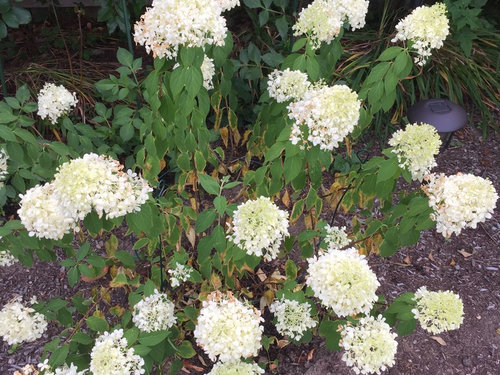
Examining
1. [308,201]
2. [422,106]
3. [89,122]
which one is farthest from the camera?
[89,122]

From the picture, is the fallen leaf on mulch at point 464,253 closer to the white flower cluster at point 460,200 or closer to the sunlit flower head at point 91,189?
the white flower cluster at point 460,200

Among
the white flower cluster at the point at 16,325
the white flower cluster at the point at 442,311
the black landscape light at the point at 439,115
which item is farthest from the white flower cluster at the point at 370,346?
the black landscape light at the point at 439,115

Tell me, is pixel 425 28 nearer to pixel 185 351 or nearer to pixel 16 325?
pixel 185 351

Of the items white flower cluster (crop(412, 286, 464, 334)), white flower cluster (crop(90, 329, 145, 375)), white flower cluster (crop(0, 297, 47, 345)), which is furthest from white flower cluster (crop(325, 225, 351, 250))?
white flower cluster (crop(0, 297, 47, 345))

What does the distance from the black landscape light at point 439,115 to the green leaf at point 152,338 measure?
1712mm

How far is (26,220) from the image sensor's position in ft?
4.72

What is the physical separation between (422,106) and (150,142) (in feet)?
4.83

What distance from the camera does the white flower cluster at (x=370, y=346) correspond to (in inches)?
57.8

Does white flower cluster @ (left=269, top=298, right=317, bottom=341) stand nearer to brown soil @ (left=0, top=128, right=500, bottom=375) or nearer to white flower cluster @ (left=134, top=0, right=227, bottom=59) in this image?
brown soil @ (left=0, top=128, right=500, bottom=375)

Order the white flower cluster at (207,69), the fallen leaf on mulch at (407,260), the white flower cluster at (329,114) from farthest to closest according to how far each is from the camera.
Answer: the fallen leaf on mulch at (407,260)
the white flower cluster at (207,69)
the white flower cluster at (329,114)

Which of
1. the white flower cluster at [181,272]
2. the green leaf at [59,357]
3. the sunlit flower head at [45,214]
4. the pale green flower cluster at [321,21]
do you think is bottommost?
the white flower cluster at [181,272]

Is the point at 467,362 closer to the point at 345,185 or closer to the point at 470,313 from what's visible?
the point at 470,313

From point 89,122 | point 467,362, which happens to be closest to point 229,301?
point 467,362

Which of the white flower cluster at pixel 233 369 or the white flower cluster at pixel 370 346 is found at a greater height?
the white flower cluster at pixel 370 346
